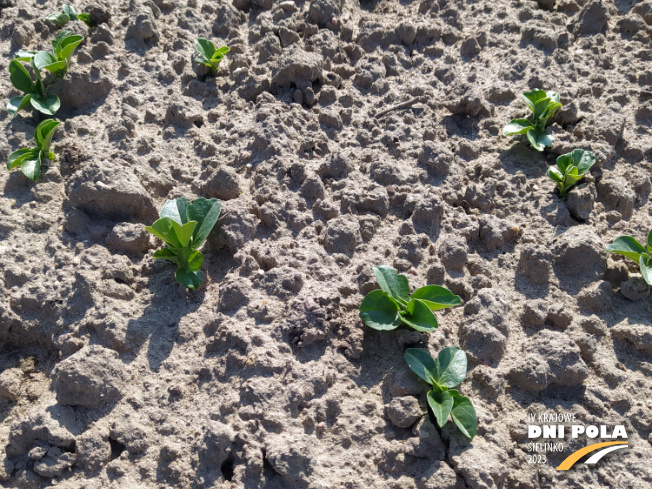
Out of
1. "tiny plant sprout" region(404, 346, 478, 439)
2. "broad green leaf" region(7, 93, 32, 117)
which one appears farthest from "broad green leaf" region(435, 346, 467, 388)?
"broad green leaf" region(7, 93, 32, 117)

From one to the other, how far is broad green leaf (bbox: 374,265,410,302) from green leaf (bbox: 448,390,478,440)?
15.5 inches

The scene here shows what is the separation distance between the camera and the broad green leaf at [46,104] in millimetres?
2561

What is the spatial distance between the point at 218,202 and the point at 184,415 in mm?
808

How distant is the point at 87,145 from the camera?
98.7 inches

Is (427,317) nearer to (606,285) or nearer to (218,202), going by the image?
(606,285)

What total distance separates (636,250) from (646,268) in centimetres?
8

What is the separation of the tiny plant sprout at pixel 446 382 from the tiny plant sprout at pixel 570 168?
3.14ft

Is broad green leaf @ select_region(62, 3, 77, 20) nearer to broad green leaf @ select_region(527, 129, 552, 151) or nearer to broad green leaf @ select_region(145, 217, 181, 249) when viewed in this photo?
broad green leaf @ select_region(145, 217, 181, 249)

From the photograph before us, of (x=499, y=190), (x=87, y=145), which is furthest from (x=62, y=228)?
(x=499, y=190)

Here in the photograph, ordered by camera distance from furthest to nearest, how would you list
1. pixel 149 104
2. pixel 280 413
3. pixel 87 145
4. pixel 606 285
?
1. pixel 149 104
2. pixel 87 145
3. pixel 606 285
4. pixel 280 413

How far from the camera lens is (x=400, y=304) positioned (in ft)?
6.40

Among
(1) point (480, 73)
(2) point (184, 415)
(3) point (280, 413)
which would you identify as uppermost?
(1) point (480, 73)

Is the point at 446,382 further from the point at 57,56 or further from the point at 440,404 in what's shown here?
the point at 57,56

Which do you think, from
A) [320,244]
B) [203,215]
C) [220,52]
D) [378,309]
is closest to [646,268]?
[378,309]
